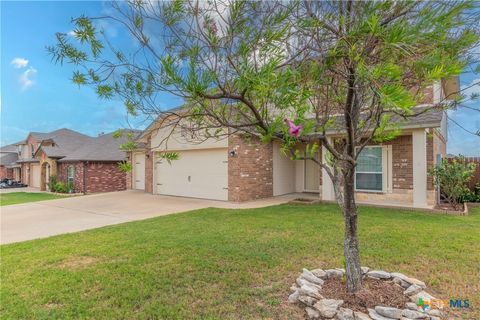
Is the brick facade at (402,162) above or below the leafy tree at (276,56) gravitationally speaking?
below

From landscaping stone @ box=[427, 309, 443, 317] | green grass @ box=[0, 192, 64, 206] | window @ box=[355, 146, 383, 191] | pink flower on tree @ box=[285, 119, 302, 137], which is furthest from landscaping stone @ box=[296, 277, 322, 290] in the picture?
green grass @ box=[0, 192, 64, 206]

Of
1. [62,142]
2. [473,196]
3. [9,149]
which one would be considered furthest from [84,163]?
[9,149]

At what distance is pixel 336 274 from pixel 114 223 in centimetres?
702

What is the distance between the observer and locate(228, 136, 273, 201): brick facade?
41.5 feet

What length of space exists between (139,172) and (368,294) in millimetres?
17229

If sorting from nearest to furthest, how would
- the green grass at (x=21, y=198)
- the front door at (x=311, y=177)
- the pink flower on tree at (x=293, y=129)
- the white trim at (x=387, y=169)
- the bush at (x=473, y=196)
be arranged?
the pink flower on tree at (x=293, y=129), the white trim at (x=387, y=169), the bush at (x=473, y=196), the green grass at (x=21, y=198), the front door at (x=311, y=177)

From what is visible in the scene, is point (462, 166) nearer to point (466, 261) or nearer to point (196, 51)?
point (466, 261)

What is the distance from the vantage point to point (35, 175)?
87.9ft

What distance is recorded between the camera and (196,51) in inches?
102

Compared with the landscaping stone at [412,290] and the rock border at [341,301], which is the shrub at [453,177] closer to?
the rock border at [341,301]

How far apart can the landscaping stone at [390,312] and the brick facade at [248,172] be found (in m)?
9.32

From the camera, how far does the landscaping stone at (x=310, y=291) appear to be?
345 centimetres

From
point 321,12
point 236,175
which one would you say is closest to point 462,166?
point 236,175

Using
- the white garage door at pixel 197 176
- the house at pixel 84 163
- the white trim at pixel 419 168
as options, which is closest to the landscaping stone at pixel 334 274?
the white trim at pixel 419 168
